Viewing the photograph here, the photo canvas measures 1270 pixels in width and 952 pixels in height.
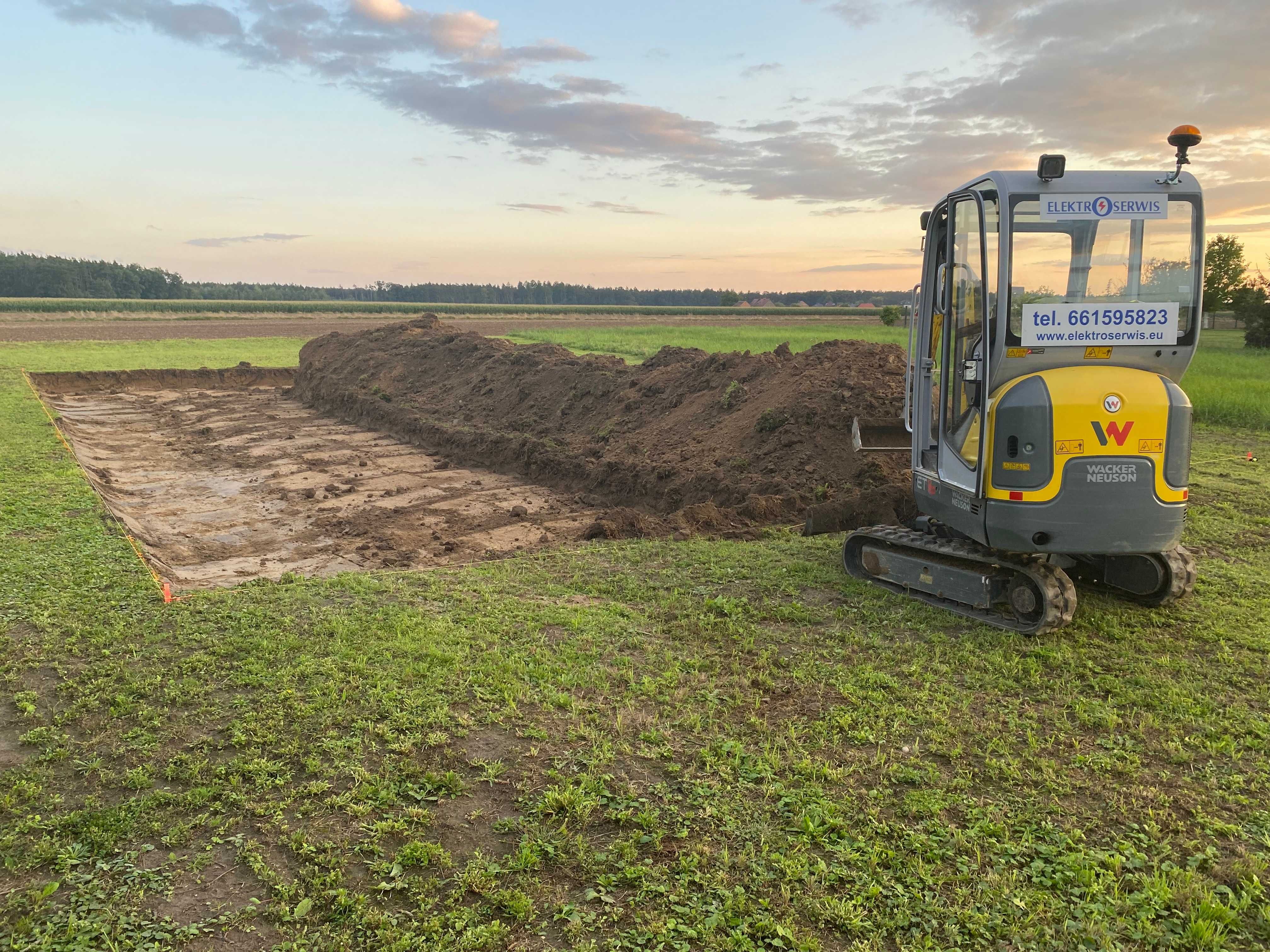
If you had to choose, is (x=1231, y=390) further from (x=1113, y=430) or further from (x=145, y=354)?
(x=145, y=354)

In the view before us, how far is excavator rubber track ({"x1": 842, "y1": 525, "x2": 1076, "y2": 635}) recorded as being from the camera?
20.5 ft

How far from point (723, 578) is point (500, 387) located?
1277 centimetres

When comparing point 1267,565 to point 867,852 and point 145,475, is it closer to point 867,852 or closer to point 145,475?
point 867,852

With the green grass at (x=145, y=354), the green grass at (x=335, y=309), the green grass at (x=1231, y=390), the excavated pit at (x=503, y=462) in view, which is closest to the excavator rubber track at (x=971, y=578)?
the excavated pit at (x=503, y=462)

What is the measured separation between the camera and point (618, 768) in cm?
441

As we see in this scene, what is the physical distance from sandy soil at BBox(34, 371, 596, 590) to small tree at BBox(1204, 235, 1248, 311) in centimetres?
1144

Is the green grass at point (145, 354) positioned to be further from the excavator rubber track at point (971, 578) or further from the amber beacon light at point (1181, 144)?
the amber beacon light at point (1181, 144)

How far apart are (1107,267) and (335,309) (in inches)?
3474

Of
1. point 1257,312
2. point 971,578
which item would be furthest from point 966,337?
point 1257,312

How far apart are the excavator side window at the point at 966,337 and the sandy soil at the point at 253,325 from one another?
26.3 m

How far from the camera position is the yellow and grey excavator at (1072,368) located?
226 inches

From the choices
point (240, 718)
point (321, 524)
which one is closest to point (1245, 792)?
point (240, 718)

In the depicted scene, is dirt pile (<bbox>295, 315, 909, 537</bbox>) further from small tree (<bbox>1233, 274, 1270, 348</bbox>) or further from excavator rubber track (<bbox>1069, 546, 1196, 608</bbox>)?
small tree (<bbox>1233, 274, 1270, 348</bbox>)

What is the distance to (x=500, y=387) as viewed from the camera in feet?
63.8
